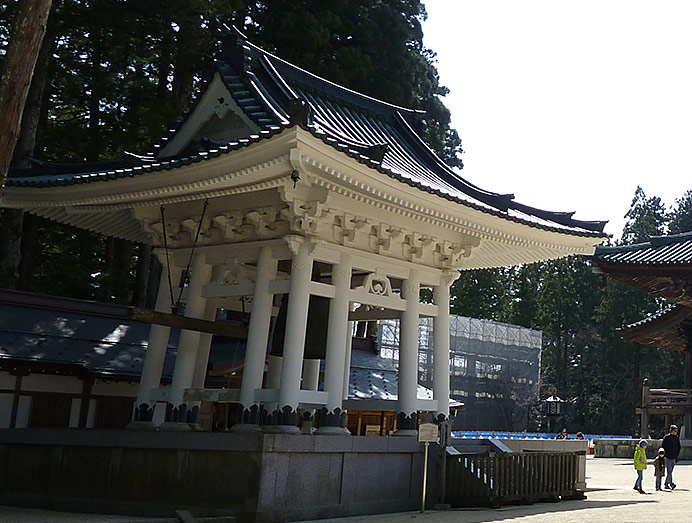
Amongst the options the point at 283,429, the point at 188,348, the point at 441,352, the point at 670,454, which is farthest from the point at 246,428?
the point at 670,454

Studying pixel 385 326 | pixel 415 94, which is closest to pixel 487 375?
pixel 385 326

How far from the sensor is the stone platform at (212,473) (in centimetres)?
1023

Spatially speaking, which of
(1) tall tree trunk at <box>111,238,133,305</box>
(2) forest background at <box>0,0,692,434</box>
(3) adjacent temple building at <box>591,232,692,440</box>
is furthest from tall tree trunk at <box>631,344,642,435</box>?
(1) tall tree trunk at <box>111,238,133,305</box>

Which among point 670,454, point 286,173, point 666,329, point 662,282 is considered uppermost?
point 662,282

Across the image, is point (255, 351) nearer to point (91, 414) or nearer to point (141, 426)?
point (141, 426)

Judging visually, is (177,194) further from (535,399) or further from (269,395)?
(535,399)

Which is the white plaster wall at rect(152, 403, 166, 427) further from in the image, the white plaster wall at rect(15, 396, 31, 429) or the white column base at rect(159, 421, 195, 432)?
the white plaster wall at rect(15, 396, 31, 429)

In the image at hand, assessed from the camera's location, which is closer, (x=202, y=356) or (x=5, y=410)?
(x=202, y=356)

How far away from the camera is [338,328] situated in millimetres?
11703

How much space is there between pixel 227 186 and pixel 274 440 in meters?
3.47

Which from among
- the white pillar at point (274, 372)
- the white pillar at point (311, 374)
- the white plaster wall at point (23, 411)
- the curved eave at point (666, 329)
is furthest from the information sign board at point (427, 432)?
the curved eave at point (666, 329)

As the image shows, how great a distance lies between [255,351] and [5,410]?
496cm

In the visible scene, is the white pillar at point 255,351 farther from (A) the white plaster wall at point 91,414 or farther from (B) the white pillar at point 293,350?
(A) the white plaster wall at point 91,414

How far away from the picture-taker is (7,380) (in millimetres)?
13547
